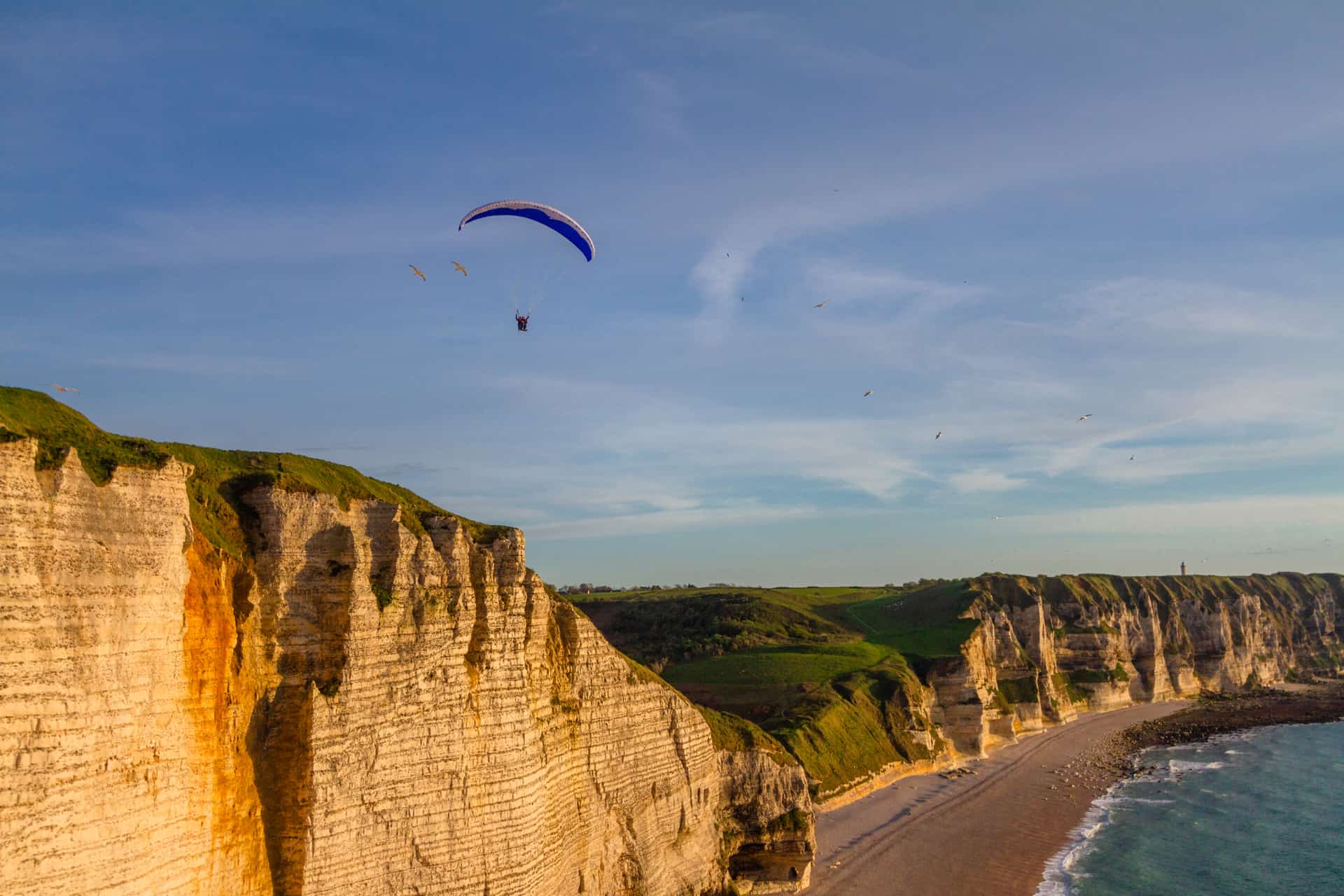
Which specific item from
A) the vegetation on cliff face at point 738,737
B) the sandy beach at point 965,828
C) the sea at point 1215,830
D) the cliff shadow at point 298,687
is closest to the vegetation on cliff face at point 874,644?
the sandy beach at point 965,828

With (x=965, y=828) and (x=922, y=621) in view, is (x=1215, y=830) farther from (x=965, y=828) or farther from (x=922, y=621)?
(x=922, y=621)

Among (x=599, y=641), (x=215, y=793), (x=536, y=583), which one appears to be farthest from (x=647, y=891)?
(x=215, y=793)

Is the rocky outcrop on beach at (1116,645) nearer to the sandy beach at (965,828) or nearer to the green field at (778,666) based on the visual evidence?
the sandy beach at (965,828)

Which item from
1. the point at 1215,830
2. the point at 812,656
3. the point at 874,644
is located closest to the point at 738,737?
the point at 812,656

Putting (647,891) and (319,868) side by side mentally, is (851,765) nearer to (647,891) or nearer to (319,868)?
(647,891)

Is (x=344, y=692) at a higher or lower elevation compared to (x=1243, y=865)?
higher

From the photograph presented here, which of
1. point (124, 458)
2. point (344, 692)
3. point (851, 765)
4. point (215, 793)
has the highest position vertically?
point (124, 458)

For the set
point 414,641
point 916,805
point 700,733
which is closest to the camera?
point 414,641
